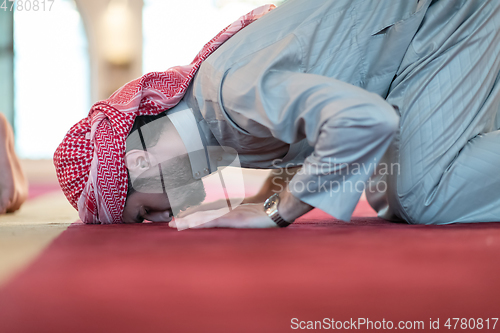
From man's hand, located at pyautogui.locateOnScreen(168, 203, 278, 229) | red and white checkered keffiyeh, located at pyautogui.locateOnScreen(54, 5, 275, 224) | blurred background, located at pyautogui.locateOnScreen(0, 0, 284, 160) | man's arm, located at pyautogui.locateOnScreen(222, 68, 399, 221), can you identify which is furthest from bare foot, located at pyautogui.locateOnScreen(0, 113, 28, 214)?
blurred background, located at pyautogui.locateOnScreen(0, 0, 284, 160)

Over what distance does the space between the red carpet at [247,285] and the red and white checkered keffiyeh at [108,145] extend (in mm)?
278

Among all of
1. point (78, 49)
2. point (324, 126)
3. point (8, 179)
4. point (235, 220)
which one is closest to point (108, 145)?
point (235, 220)

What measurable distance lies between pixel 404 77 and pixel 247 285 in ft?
2.45

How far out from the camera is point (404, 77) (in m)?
1.01

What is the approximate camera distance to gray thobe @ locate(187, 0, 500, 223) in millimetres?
897

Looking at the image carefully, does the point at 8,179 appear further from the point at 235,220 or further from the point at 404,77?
the point at 404,77

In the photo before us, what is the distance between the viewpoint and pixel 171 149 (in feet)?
3.15

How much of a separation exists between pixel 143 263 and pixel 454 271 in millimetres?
420

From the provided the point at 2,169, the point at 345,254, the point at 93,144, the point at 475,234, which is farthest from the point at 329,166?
the point at 2,169

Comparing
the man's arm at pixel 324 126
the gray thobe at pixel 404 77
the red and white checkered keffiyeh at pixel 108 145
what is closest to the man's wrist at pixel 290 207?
the man's arm at pixel 324 126

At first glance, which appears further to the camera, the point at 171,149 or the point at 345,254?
the point at 171,149

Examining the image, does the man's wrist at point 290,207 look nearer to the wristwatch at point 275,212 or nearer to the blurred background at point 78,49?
the wristwatch at point 275,212

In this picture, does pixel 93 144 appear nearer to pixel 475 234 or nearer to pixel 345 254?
pixel 345 254

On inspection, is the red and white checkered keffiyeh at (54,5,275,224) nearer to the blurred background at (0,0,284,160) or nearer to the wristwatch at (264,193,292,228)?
the wristwatch at (264,193,292,228)
